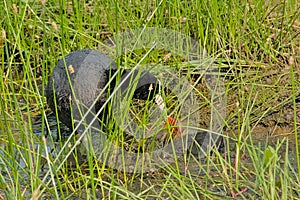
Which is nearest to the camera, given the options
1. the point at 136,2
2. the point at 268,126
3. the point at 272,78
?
the point at 268,126

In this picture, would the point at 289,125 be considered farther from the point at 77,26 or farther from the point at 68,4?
the point at 68,4

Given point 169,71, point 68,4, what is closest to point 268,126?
point 169,71

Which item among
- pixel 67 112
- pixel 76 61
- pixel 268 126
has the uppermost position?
pixel 76 61

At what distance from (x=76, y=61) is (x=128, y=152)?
0.40 metres

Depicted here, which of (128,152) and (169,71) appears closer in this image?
(128,152)

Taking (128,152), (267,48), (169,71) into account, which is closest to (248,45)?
(267,48)

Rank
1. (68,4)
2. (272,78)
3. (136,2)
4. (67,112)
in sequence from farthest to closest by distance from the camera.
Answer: (68,4)
(136,2)
(272,78)
(67,112)

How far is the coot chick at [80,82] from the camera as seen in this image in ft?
6.84

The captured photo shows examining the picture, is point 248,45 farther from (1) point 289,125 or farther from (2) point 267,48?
(1) point 289,125

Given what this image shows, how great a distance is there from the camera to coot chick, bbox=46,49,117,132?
208cm

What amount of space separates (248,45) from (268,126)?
57 cm

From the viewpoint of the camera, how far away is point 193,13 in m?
2.92

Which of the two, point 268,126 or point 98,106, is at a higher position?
point 98,106

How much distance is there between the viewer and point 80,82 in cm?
208
